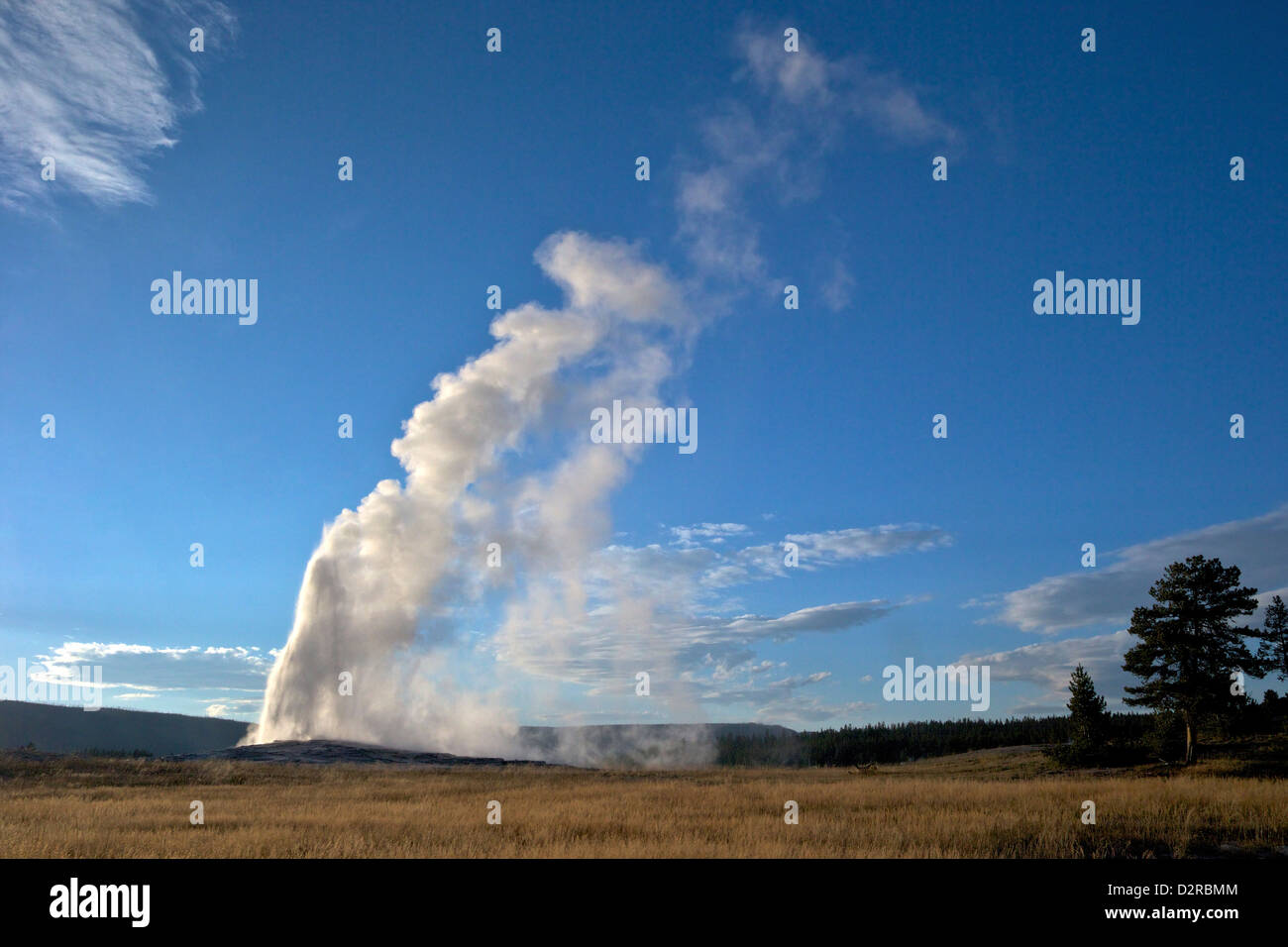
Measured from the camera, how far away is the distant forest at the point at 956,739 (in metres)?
44.1

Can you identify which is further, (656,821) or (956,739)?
(956,739)

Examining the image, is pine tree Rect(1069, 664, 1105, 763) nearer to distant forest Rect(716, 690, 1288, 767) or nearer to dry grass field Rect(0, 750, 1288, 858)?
distant forest Rect(716, 690, 1288, 767)

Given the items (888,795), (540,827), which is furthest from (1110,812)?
(540,827)

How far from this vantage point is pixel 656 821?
21.5 metres

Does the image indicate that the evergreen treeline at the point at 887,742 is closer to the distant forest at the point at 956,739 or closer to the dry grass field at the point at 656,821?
the distant forest at the point at 956,739

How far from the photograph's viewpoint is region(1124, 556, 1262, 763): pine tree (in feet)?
138

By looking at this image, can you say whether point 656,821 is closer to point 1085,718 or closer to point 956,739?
point 1085,718

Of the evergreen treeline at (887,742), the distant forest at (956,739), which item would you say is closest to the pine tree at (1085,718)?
the distant forest at (956,739)

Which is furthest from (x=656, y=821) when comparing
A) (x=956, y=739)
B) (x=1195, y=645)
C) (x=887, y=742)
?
(x=887, y=742)

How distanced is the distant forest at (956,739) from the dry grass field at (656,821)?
29.5ft

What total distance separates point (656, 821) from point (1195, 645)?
117 feet
